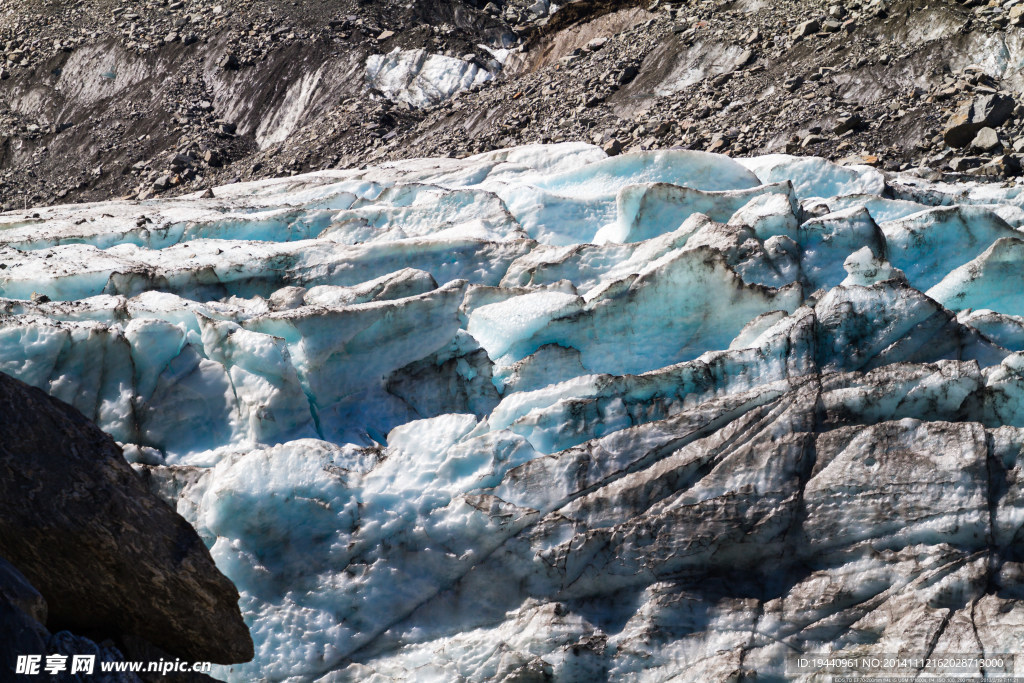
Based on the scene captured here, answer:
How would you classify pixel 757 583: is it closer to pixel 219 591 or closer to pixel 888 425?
pixel 888 425

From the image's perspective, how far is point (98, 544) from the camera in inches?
233

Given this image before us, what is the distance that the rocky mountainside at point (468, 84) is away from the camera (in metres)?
16.1

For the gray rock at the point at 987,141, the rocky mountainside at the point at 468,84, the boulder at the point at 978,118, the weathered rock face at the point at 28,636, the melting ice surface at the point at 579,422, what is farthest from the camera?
the rocky mountainside at the point at 468,84

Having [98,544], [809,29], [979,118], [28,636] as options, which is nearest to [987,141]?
[979,118]

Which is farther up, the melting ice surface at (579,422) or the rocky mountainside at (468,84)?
the rocky mountainside at (468,84)

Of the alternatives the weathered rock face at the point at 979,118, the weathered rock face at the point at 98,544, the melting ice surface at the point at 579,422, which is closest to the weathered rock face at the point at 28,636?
the weathered rock face at the point at 98,544

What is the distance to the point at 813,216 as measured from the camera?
10820 mm

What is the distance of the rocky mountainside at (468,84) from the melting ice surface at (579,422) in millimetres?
5539

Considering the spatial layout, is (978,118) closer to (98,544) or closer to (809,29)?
(809,29)

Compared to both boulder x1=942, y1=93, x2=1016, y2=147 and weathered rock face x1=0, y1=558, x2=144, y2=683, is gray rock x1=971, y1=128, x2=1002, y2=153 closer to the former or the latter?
boulder x1=942, y1=93, x2=1016, y2=147

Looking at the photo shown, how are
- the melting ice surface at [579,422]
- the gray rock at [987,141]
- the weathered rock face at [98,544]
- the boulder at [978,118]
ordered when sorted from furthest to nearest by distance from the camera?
1. the boulder at [978,118]
2. the gray rock at [987,141]
3. the melting ice surface at [579,422]
4. the weathered rock face at [98,544]

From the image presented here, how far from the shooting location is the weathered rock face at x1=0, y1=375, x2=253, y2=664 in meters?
5.86

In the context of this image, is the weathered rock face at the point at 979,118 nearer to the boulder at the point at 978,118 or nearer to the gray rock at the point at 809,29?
the boulder at the point at 978,118

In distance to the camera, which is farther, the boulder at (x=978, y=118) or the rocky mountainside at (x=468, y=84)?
the rocky mountainside at (x=468, y=84)
